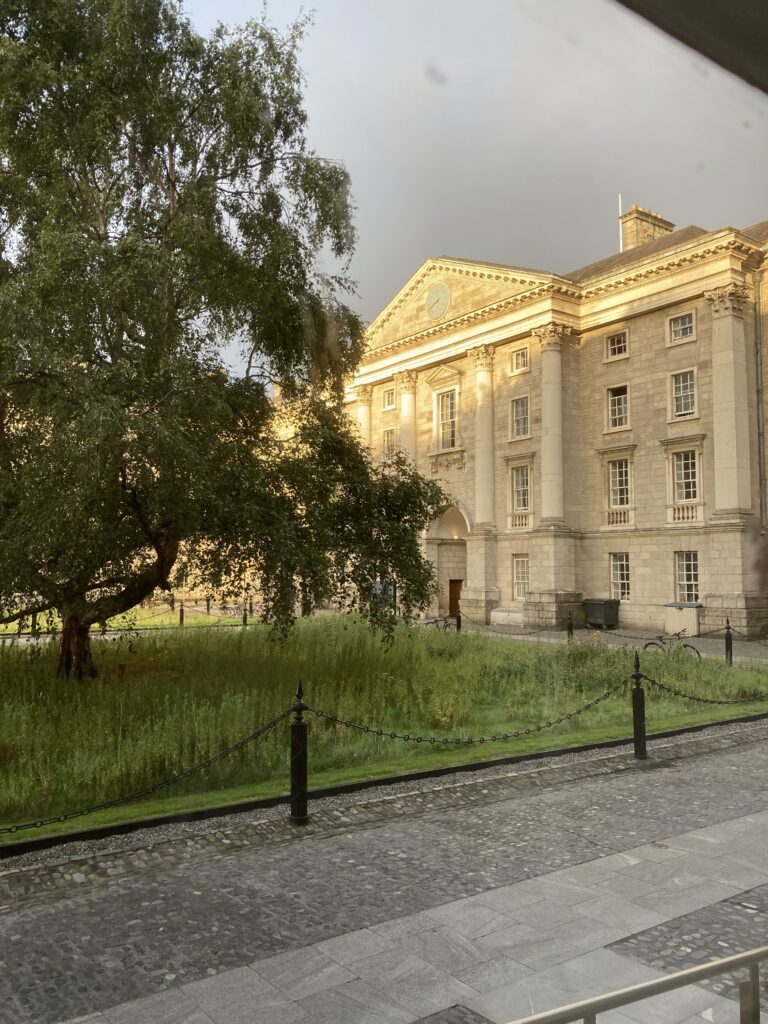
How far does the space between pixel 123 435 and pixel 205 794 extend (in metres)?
4.48

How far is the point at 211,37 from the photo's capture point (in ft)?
42.8

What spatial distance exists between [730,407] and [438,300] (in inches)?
600

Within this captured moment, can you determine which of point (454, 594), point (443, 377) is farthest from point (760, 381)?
point (454, 594)

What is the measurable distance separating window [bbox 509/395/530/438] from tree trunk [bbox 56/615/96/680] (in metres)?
22.9

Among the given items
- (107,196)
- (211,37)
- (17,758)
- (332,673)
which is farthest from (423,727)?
(211,37)

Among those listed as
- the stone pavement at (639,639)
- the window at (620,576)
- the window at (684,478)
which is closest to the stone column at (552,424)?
the window at (620,576)

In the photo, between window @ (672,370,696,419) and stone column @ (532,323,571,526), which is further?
stone column @ (532,323,571,526)

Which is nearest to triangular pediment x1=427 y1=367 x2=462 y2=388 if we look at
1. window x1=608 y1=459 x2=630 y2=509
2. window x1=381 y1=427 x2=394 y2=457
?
window x1=381 y1=427 x2=394 y2=457

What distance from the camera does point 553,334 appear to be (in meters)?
31.7

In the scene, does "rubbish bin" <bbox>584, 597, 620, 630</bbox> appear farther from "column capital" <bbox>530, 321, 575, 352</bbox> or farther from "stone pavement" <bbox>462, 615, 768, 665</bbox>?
"column capital" <bbox>530, 321, 575, 352</bbox>

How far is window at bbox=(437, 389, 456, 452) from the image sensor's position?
37000 mm

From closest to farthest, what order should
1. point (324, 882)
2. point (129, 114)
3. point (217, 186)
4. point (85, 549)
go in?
point (324, 882) < point (85, 549) < point (129, 114) < point (217, 186)

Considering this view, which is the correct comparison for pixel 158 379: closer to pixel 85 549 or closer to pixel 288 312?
pixel 85 549

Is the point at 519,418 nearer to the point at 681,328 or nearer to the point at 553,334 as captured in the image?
the point at 553,334
